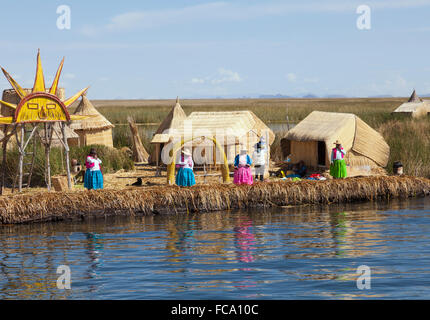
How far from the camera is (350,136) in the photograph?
22219 mm

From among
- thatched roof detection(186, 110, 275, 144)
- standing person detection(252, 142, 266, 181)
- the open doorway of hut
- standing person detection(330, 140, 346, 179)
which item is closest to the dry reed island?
standing person detection(330, 140, 346, 179)

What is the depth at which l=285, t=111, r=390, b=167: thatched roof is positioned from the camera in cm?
2203

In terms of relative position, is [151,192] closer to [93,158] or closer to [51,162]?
[93,158]

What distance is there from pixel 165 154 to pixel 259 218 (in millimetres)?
7434

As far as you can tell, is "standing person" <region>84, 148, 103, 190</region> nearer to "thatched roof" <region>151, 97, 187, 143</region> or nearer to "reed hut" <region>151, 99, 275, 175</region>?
"reed hut" <region>151, 99, 275, 175</region>

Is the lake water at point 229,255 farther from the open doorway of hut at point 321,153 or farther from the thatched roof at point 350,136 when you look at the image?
the open doorway of hut at point 321,153

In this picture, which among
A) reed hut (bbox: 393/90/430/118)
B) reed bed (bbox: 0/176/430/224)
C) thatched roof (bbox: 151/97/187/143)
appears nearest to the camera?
reed bed (bbox: 0/176/430/224)

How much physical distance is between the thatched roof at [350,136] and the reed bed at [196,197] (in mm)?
2703

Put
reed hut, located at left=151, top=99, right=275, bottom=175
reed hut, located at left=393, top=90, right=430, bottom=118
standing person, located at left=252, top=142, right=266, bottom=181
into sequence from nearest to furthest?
standing person, located at left=252, top=142, right=266, bottom=181, reed hut, located at left=151, top=99, right=275, bottom=175, reed hut, located at left=393, top=90, right=430, bottom=118

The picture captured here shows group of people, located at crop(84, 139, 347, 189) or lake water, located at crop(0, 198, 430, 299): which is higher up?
group of people, located at crop(84, 139, 347, 189)

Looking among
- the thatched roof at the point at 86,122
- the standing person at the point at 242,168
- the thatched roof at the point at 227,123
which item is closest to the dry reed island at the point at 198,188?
the thatched roof at the point at 86,122

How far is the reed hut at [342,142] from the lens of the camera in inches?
868

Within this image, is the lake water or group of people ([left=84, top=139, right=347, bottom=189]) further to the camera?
group of people ([left=84, top=139, right=347, bottom=189])

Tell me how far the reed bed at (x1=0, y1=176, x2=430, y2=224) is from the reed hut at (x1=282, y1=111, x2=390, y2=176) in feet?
8.49
